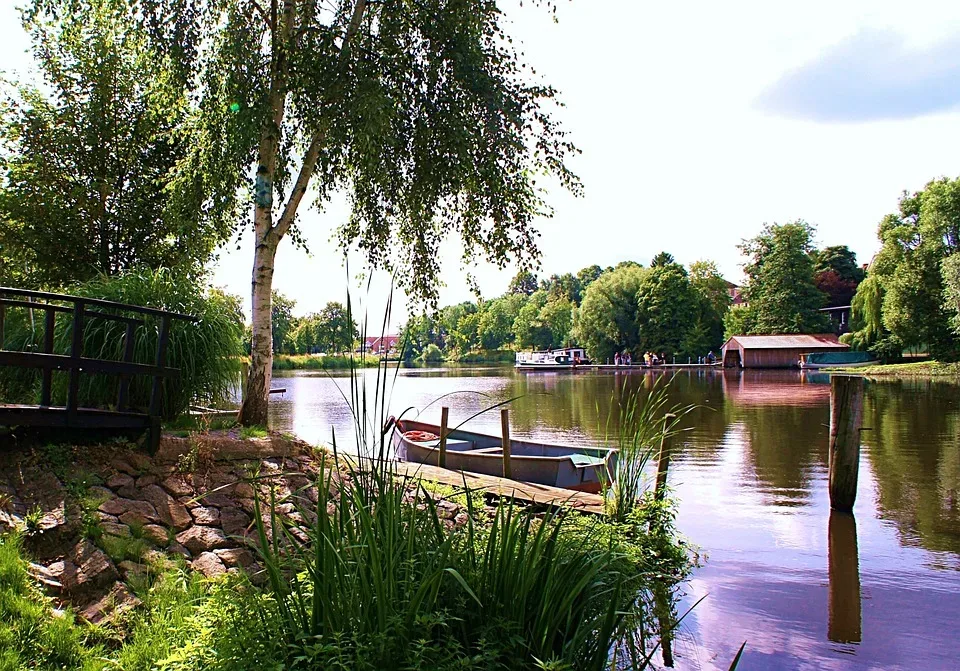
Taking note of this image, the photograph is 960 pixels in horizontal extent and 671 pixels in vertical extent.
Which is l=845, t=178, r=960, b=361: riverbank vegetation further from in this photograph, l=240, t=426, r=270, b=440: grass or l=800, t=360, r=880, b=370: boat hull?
l=240, t=426, r=270, b=440: grass

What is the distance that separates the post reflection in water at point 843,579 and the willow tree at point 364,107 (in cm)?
540

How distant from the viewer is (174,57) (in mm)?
8383

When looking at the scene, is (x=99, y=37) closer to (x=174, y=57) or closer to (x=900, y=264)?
Answer: (x=174, y=57)

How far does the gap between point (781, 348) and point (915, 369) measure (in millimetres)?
13907

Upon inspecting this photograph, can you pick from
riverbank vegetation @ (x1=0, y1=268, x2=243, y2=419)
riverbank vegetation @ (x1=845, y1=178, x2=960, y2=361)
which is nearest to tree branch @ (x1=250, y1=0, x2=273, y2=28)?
riverbank vegetation @ (x1=0, y1=268, x2=243, y2=419)

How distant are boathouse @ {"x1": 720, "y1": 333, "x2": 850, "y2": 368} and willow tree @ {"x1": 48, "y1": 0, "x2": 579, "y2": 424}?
53.4m

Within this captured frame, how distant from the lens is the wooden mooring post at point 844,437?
380 inches

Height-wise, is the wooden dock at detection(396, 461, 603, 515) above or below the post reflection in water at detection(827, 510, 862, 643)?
above

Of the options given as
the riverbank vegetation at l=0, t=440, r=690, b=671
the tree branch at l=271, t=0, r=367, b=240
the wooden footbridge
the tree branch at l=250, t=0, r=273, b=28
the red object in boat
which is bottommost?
the red object in boat

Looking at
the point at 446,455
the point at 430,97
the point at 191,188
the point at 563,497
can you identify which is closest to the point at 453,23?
the point at 430,97

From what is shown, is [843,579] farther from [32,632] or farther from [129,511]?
[32,632]

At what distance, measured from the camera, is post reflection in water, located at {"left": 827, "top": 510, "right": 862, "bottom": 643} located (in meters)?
6.46

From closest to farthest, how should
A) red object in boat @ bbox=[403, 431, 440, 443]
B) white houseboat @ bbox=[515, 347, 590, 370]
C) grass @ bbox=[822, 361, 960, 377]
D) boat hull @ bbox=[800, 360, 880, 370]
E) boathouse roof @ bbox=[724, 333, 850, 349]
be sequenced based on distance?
red object in boat @ bbox=[403, 431, 440, 443], grass @ bbox=[822, 361, 960, 377], boat hull @ bbox=[800, 360, 880, 370], boathouse roof @ bbox=[724, 333, 850, 349], white houseboat @ bbox=[515, 347, 590, 370]

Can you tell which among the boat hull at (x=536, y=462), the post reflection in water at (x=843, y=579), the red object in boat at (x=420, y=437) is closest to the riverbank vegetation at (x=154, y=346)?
the boat hull at (x=536, y=462)
